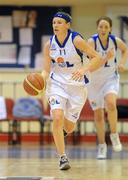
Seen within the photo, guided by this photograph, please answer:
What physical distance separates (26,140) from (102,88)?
512 cm

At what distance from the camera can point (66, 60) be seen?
636cm

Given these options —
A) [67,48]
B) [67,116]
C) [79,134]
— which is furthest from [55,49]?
[79,134]

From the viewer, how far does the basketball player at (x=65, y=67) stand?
20.7 ft

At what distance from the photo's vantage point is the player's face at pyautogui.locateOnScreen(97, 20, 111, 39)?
7.60 meters

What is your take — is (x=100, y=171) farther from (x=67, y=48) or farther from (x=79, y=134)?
(x=79, y=134)

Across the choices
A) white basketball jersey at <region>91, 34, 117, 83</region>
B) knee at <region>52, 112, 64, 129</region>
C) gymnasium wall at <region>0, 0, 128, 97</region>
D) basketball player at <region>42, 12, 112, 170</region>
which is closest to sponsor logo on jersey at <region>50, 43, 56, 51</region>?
basketball player at <region>42, 12, 112, 170</region>

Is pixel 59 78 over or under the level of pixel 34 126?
over

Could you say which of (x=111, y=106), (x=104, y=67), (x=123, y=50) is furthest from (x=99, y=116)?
(x=123, y=50)

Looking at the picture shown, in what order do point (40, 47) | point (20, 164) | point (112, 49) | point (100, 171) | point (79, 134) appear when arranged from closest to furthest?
point (100, 171) < point (20, 164) < point (112, 49) < point (79, 134) < point (40, 47)

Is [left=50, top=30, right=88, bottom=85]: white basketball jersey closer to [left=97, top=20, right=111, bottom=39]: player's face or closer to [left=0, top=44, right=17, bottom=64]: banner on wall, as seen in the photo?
[left=97, top=20, right=111, bottom=39]: player's face

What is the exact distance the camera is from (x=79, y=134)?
12.1m

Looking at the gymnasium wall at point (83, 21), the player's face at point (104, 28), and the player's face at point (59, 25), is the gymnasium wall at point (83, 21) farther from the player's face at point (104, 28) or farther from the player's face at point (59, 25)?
the player's face at point (59, 25)

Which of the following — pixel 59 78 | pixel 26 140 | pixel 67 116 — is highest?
pixel 59 78

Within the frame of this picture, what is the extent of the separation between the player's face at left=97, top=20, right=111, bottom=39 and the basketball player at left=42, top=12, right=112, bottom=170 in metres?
1.25
